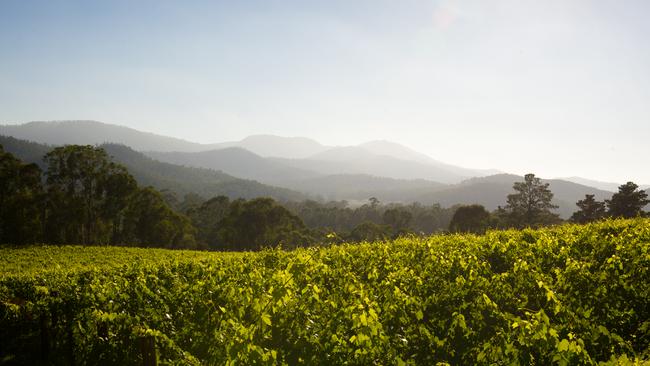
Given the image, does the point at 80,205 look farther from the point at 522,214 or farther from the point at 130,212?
the point at 522,214

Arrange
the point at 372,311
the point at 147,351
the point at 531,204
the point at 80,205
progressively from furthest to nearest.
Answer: the point at 531,204
the point at 80,205
the point at 372,311
the point at 147,351

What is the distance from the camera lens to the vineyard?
20.2ft

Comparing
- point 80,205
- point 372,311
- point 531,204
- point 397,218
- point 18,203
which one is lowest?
Answer: point 397,218

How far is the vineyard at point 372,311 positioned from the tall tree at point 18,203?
45.4m

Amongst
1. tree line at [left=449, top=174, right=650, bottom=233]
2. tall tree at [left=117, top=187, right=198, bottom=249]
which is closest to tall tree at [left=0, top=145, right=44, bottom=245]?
tall tree at [left=117, top=187, right=198, bottom=249]

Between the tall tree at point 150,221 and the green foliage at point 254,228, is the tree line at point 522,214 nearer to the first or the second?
the green foliage at point 254,228

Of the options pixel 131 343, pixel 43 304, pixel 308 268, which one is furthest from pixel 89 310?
pixel 308 268

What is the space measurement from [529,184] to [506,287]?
2649 inches

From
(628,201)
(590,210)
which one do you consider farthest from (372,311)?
(590,210)

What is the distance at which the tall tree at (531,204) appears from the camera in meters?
66.4

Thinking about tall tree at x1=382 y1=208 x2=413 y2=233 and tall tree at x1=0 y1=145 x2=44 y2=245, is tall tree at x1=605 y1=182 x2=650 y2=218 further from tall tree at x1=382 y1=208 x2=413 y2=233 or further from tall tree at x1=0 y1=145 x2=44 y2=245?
tall tree at x1=0 y1=145 x2=44 y2=245

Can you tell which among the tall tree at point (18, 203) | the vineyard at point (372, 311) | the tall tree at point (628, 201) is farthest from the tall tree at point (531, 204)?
the tall tree at point (18, 203)

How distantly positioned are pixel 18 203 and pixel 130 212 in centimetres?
1695

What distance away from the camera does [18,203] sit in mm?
53062
